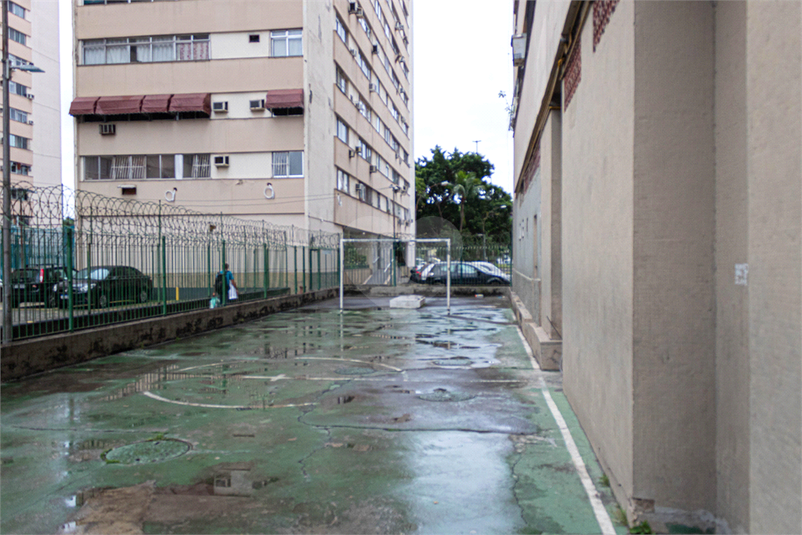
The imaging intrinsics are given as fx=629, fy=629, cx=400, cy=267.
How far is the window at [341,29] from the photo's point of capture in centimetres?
3256

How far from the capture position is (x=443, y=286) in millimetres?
29281

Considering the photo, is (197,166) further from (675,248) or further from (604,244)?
(675,248)

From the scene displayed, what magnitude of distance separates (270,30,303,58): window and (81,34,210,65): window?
3123 millimetres

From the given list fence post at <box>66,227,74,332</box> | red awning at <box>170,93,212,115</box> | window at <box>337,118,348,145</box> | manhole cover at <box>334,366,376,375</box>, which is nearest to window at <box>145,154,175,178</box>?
red awning at <box>170,93,212,115</box>

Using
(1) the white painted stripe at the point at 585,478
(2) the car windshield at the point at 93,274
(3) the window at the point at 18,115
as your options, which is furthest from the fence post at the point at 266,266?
(3) the window at the point at 18,115

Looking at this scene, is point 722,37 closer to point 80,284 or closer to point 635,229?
point 635,229

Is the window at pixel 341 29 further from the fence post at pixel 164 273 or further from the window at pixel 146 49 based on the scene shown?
the fence post at pixel 164 273

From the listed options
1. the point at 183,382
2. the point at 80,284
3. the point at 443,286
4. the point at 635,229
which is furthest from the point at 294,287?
the point at 635,229

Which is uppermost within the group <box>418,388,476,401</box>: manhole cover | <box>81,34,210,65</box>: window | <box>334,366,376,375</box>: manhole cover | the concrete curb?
<box>81,34,210,65</box>: window

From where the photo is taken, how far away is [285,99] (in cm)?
2738

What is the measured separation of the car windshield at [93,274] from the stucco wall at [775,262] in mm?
10599

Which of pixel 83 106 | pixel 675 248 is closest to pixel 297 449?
pixel 675 248

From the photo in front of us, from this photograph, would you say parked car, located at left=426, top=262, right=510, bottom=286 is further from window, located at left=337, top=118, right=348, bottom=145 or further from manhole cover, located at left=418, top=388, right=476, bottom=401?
manhole cover, located at left=418, top=388, right=476, bottom=401

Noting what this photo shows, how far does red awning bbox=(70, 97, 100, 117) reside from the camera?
2878 cm
